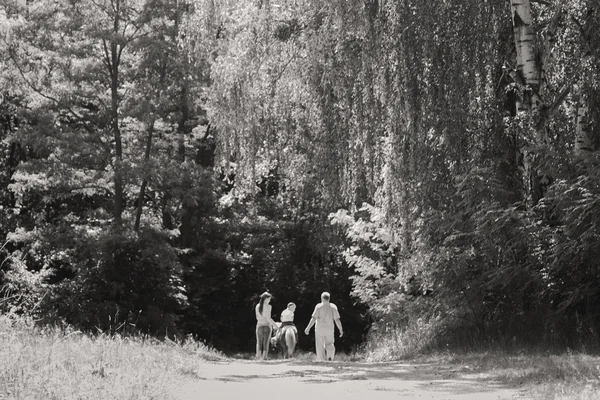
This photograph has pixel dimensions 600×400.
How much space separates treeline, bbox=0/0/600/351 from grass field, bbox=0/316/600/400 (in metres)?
2.52

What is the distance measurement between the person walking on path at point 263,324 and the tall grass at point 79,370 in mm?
8837

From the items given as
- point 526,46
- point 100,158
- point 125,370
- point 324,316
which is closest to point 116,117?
point 100,158

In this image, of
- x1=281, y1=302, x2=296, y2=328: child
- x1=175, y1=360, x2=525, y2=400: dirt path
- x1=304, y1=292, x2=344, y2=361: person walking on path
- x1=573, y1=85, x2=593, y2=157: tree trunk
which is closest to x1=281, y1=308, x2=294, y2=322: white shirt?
x1=281, y1=302, x2=296, y2=328: child

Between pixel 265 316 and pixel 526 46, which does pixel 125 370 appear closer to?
pixel 526 46

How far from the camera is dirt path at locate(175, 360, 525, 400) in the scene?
11289 millimetres

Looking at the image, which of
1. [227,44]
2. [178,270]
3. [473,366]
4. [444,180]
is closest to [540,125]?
[444,180]

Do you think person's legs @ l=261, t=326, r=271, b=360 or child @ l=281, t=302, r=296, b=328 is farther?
child @ l=281, t=302, r=296, b=328

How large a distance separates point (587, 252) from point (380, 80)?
5.34m

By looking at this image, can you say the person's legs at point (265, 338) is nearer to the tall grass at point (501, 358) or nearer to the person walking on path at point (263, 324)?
the person walking on path at point (263, 324)

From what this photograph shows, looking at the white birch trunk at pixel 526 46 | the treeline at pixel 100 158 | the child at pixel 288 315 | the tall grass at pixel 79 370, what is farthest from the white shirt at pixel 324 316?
the treeline at pixel 100 158

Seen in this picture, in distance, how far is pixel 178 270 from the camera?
3138cm

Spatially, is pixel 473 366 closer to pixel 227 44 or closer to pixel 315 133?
pixel 315 133

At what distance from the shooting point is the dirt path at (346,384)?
11.3 metres

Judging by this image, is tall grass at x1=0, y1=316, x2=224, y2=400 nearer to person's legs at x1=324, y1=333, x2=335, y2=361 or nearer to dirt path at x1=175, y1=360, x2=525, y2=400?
dirt path at x1=175, y1=360, x2=525, y2=400
